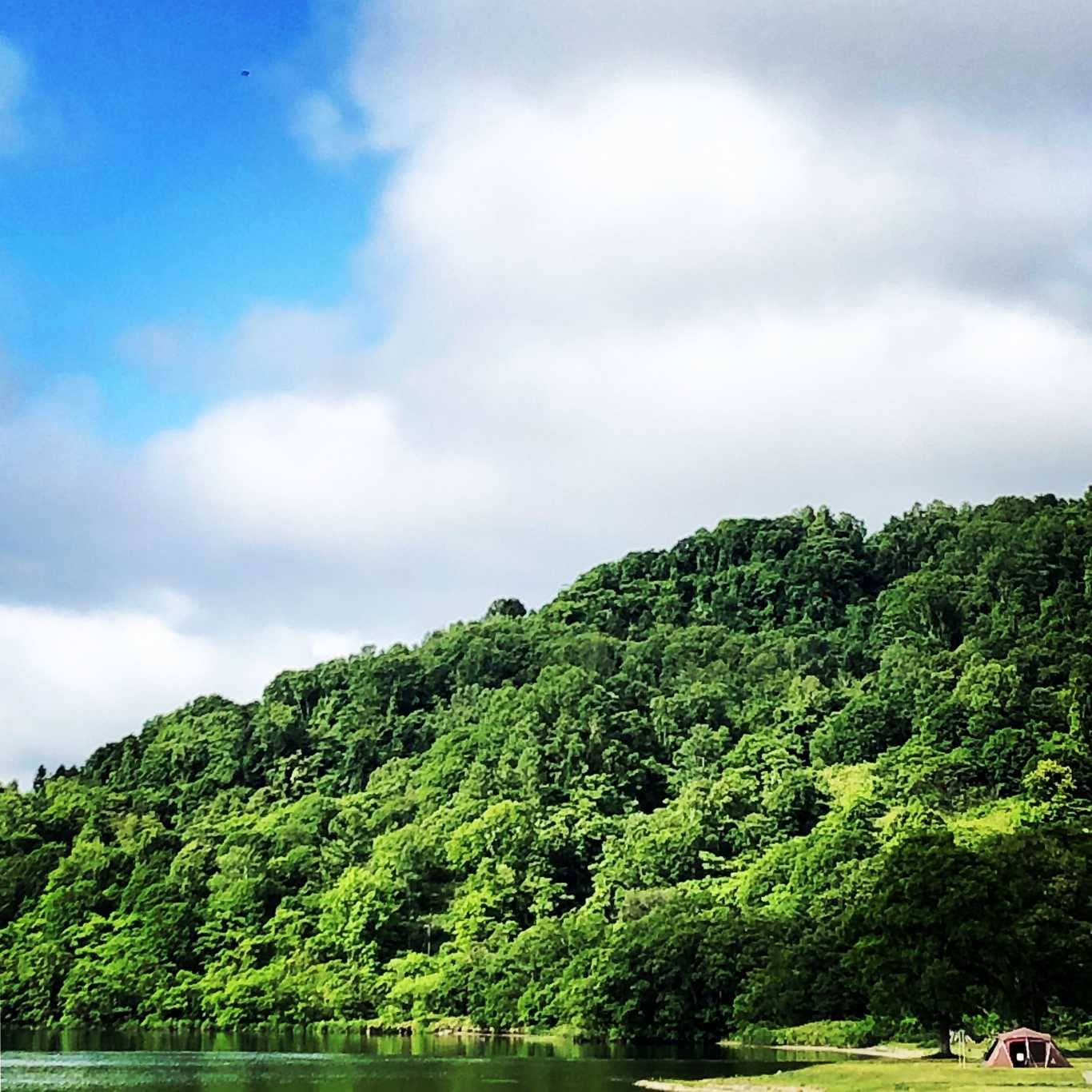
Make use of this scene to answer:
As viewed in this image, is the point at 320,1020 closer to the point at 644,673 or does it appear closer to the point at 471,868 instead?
the point at 471,868

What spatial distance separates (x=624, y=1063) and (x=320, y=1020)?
42.0 metres

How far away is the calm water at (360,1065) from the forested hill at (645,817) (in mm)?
6216

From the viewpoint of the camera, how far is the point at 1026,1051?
51.5 meters

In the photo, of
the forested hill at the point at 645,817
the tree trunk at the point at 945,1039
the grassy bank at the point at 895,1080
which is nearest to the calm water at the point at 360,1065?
the grassy bank at the point at 895,1080

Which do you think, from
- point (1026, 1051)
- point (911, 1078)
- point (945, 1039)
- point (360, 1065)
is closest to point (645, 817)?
point (360, 1065)

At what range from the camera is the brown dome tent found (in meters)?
51.2

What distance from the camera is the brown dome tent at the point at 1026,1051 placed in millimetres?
51219

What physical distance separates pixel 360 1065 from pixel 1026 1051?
1027 inches

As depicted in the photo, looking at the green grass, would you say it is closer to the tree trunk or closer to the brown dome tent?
the brown dome tent

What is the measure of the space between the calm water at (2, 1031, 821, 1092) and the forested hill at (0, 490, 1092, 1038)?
622cm

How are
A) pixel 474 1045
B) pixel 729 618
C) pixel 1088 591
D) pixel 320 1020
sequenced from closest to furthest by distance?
pixel 474 1045 → pixel 320 1020 → pixel 1088 591 → pixel 729 618

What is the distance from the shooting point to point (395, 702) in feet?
529

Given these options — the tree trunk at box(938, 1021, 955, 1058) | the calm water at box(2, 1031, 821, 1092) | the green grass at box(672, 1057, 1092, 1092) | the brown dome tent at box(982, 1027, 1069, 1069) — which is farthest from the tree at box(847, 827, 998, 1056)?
the brown dome tent at box(982, 1027, 1069, 1069)

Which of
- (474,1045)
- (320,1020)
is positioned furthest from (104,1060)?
(320,1020)
